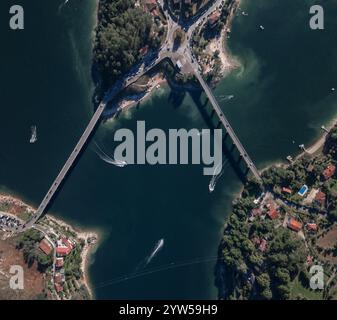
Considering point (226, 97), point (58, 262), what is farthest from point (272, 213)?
point (58, 262)

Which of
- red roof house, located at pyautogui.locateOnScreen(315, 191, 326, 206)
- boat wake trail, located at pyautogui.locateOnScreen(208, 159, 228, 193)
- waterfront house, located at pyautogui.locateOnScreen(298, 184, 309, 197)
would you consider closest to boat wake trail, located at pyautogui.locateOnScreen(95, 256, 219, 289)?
boat wake trail, located at pyautogui.locateOnScreen(208, 159, 228, 193)

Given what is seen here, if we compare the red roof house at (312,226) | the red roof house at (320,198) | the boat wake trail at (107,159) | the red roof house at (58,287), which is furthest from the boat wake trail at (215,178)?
the red roof house at (58,287)

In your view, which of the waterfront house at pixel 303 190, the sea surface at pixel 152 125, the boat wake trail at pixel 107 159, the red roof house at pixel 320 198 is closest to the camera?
the red roof house at pixel 320 198

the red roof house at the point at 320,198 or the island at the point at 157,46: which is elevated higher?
the island at the point at 157,46

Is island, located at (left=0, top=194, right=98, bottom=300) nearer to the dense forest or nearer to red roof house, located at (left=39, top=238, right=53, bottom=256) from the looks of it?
red roof house, located at (left=39, top=238, right=53, bottom=256)

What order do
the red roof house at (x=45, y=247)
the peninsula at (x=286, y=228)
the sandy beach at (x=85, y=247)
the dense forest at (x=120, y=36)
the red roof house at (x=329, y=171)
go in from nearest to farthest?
the dense forest at (x=120, y=36) → the peninsula at (x=286, y=228) → the red roof house at (x=329, y=171) → the red roof house at (x=45, y=247) → the sandy beach at (x=85, y=247)

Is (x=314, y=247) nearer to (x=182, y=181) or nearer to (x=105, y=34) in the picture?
(x=182, y=181)

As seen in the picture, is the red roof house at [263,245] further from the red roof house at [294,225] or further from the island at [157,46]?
the island at [157,46]

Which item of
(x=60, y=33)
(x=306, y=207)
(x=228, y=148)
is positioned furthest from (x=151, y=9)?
(x=306, y=207)

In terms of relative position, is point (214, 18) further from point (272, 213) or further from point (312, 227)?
point (312, 227)
